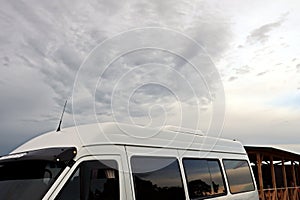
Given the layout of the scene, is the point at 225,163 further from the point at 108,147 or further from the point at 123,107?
the point at 108,147

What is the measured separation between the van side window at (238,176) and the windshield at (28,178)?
13.8ft

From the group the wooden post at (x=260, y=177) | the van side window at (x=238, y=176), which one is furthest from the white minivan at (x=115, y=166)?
the wooden post at (x=260, y=177)

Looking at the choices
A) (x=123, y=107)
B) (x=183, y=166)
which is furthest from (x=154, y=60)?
(x=183, y=166)

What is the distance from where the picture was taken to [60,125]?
5.79 meters

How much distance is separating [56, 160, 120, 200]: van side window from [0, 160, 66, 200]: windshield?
0.19 m

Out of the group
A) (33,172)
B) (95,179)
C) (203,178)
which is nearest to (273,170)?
(203,178)

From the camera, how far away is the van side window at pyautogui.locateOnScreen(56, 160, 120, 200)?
3977mm

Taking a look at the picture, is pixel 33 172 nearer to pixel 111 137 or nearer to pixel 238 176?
pixel 111 137

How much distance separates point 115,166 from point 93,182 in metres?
0.42

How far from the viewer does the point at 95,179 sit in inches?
167

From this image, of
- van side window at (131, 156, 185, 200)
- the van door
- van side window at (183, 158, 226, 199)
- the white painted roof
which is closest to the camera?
the van door

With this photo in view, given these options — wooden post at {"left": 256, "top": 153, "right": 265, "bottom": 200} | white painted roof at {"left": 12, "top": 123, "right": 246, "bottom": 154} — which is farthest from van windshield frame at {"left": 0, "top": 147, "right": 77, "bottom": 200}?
wooden post at {"left": 256, "top": 153, "right": 265, "bottom": 200}

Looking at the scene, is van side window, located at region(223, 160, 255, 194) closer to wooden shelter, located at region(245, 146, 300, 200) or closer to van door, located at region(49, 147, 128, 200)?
van door, located at region(49, 147, 128, 200)

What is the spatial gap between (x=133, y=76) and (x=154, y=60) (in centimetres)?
47
